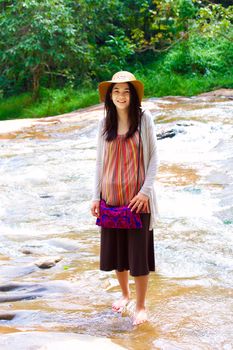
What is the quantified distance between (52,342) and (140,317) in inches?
27.6

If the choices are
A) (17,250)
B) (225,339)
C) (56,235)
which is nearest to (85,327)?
(225,339)

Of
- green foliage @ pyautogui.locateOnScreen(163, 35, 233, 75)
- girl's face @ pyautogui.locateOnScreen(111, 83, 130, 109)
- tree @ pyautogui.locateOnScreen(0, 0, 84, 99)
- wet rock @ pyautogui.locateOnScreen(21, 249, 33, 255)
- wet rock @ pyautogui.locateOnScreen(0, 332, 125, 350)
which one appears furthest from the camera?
green foliage @ pyautogui.locateOnScreen(163, 35, 233, 75)

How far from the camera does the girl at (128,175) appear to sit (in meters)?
3.15

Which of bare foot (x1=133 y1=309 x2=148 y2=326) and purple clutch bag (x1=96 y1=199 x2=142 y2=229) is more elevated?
purple clutch bag (x1=96 y1=199 x2=142 y2=229)

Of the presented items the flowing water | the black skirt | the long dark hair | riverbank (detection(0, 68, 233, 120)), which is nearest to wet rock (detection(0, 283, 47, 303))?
the flowing water

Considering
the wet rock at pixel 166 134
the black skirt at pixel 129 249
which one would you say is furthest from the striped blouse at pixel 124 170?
the wet rock at pixel 166 134

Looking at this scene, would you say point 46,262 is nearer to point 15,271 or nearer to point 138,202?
point 15,271

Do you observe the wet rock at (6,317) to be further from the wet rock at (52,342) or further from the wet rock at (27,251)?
the wet rock at (27,251)

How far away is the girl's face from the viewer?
126 inches

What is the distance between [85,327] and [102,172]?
2.70 feet

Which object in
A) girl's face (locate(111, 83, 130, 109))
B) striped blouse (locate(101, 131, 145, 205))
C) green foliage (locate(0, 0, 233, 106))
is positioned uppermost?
green foliage (locate(0, 0, 233, 106))

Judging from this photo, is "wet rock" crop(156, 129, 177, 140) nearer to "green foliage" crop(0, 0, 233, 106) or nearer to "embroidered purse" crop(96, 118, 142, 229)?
"green foliage" crop(0, 0, 233, 106)

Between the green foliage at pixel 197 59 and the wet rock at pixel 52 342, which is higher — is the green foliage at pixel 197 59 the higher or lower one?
the higher one

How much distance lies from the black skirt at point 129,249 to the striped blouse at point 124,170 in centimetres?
15
